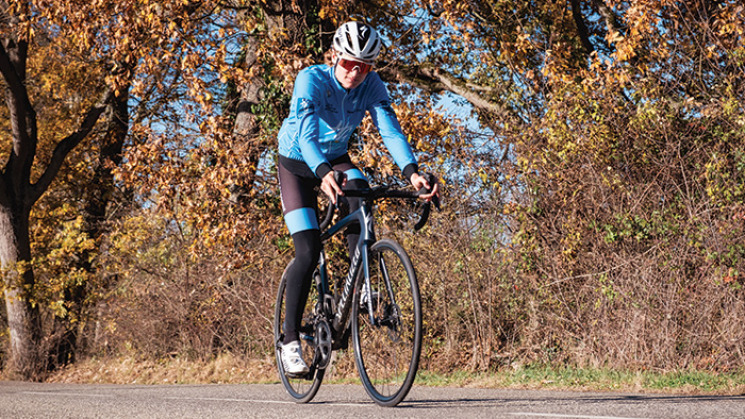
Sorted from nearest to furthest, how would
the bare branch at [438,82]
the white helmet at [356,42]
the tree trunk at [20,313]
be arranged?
the white helmet at [356,42] < the bare branch at [438,82] < the tree trunk at [20,313]

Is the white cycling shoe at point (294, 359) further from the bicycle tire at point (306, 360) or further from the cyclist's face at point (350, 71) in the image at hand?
the cyclist's face at point (350, 71)

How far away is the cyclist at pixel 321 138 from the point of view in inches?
217

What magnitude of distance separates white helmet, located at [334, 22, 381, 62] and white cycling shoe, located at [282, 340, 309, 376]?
6.88 feet

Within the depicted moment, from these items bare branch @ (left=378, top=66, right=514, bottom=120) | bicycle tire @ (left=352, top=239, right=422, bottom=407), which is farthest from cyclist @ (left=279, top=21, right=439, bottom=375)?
bare branch @ (left=378, top=66, right=514, bottom=120)

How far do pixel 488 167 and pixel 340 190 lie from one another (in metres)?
5.76

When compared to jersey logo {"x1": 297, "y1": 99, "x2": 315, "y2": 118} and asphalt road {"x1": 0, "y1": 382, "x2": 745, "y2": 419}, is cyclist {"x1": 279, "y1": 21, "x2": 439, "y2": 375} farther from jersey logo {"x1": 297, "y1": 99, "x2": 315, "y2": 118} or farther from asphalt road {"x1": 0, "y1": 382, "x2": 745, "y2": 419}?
asphalt road {"x1": 0, "y1": 382, "x2": 745, "y2": 419}

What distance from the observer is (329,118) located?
5.85 meters

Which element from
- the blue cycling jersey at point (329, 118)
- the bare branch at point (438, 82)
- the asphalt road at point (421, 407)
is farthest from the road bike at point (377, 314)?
the bare branch at point (438, 82)

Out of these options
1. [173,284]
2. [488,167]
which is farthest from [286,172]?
[173,284]

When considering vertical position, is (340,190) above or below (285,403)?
above

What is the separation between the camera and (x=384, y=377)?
552 centimetres

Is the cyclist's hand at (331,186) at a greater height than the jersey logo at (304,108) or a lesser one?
lesser

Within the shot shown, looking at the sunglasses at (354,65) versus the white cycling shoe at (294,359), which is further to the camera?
the white cycling shoe at (294,359)

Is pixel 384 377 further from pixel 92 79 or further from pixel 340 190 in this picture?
pixel 92 79
